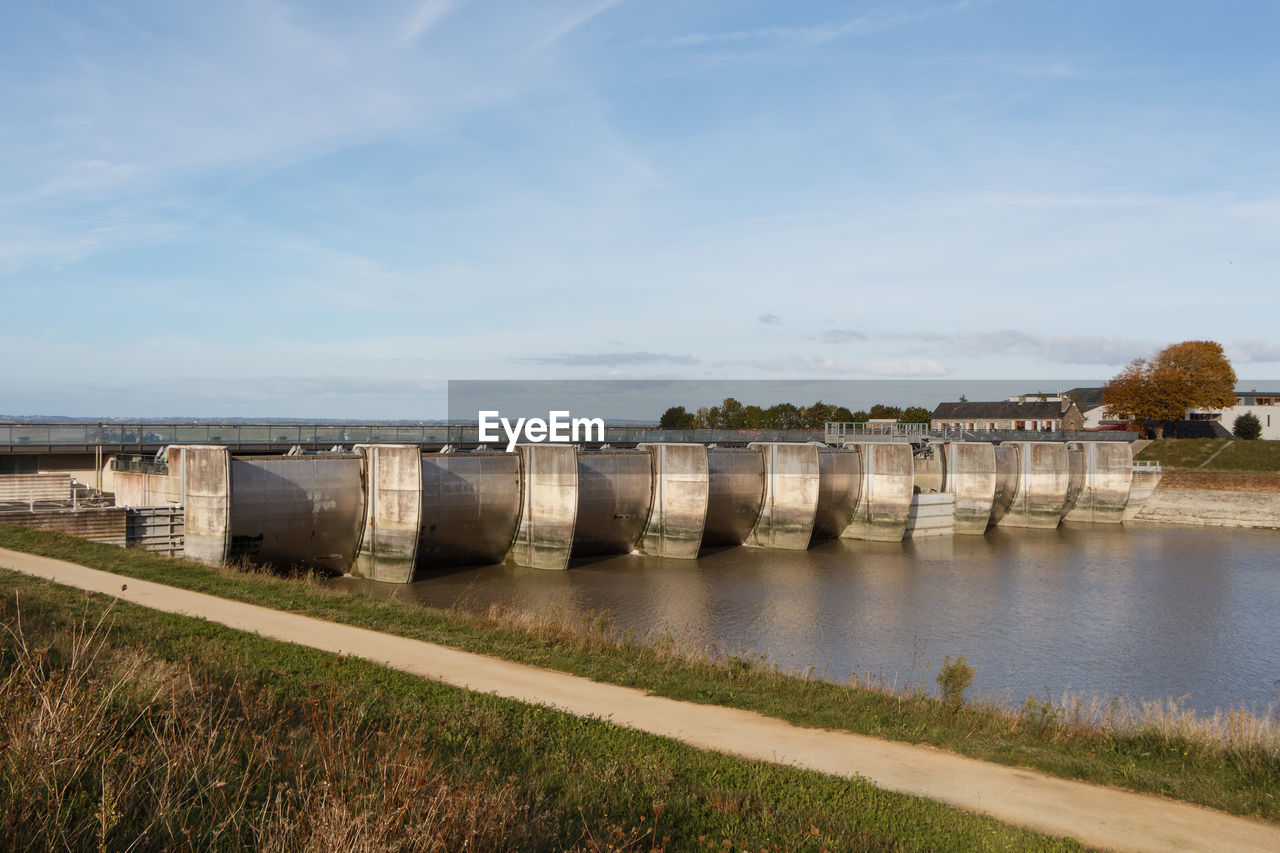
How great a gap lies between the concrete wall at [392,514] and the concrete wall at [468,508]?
1668 mm

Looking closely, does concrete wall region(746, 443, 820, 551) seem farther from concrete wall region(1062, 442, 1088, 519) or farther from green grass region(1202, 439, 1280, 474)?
green grass region(1202, 439, 1280, 474)

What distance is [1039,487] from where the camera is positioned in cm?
6047

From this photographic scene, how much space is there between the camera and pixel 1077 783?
38.8ft

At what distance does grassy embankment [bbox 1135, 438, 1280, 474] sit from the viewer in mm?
73500

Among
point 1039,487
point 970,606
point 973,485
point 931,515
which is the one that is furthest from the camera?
point 1039,487

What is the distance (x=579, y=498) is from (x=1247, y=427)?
87.0 m

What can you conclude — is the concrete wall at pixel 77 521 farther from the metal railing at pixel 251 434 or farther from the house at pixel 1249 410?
the house at pixel 1249 410

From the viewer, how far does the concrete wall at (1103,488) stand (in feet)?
210

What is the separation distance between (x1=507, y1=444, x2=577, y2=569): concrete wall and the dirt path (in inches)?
795

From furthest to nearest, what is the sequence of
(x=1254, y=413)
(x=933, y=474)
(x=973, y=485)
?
(x=1254, y=413)
(x=933, y=474)
(x=973, y=485)

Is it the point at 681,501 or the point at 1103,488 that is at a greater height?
the point at 681,501

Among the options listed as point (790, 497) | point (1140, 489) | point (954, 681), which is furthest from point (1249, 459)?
point (954, 681)

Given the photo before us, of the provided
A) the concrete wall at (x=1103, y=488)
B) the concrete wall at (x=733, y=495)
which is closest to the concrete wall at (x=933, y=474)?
the concrete wall at (x=1103, y=488)

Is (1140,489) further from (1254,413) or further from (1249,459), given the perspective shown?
(1254,413)
